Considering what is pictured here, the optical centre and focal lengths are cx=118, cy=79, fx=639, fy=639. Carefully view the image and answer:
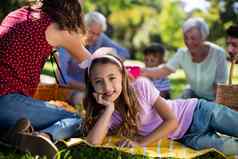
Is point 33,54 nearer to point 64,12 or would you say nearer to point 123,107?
point 64,12

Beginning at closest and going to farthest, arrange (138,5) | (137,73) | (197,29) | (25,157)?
(25,157) < (137,73) < (197,29) < (138,5)

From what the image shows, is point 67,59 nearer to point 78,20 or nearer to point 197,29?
point 197,29

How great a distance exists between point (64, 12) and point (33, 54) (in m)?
0.32

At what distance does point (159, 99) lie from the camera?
13.0ft

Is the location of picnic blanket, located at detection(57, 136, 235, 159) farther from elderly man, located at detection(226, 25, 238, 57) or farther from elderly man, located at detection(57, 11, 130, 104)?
elderly man, located at detection(57, 11, 130, 104)

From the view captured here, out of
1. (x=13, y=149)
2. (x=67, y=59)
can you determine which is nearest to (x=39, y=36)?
(x=13, y=149)

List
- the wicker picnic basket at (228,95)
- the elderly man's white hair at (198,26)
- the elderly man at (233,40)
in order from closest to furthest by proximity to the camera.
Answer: the wicker picnic basket at (228,95), the elderly man at (233,40), the elderly man's white hair at (198,26)

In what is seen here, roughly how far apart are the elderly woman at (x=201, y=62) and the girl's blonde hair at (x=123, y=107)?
1.87 metres

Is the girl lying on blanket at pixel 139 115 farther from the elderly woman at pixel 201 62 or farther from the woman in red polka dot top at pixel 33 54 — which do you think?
the elderly woman at pixel 201 62

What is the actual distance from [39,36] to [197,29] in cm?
227

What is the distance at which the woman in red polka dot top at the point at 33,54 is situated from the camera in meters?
3.85

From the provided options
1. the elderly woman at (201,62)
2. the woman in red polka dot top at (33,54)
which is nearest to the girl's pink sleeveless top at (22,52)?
the woman in red polka dot top at (33,54)

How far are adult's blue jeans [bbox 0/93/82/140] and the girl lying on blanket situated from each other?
0.14m

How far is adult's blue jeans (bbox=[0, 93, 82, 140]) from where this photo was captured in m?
3.84
